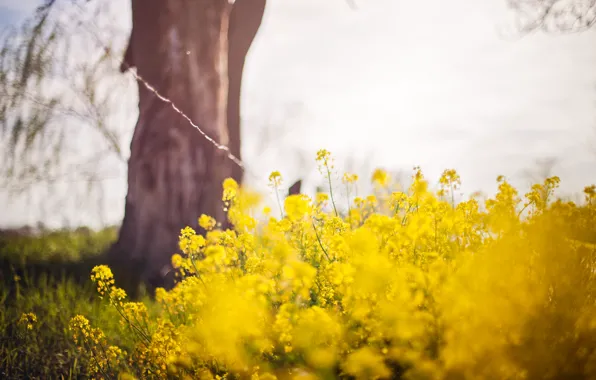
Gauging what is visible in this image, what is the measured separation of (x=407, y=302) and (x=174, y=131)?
355 cm

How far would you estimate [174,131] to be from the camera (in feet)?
15.3

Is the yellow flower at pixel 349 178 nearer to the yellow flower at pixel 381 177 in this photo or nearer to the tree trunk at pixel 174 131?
the yellow flower at pixel 381 177

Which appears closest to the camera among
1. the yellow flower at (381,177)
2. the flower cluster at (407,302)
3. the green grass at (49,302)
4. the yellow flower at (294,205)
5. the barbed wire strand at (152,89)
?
the flower cluster at (407,302)

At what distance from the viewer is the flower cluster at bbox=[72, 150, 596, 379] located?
1597 millimetres

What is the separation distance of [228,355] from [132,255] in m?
3.21

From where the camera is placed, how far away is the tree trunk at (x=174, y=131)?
463 cm

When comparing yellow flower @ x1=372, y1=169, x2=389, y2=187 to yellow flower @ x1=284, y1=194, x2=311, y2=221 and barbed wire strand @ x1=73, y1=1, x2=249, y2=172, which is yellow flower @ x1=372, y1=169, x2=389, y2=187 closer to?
yellow flower @ x1=284, y1=194, x2=311, y2=221

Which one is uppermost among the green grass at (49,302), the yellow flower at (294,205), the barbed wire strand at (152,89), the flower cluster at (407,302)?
the barbed wire strand at (152,89)

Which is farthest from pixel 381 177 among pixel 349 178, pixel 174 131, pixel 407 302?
pixel 174 131

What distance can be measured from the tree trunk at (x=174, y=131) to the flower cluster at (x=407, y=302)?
2.16 m

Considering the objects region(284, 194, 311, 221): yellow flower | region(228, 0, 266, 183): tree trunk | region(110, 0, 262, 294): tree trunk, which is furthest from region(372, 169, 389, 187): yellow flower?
region(228, 0, 266, 183): tree trunk

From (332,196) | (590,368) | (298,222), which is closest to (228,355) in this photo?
(298,222)

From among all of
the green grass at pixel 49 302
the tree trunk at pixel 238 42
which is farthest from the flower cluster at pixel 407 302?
the tree trunk at pixel 238 42

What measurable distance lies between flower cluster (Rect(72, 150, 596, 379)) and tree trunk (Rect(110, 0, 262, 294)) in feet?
7.09
